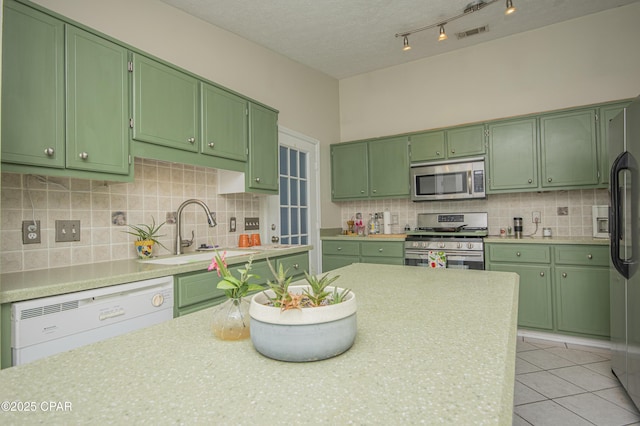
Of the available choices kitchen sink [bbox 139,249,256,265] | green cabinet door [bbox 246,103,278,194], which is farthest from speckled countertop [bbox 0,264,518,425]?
green cabinet door [bbox 246,103,278,194]

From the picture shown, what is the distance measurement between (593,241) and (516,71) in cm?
196

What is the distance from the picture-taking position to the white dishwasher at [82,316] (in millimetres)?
1305

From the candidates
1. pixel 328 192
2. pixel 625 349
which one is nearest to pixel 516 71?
pixel 328 192

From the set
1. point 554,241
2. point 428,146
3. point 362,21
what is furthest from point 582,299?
point 362,21

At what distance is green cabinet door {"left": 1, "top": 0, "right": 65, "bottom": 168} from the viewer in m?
1.50

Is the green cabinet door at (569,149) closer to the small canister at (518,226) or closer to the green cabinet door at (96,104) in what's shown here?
the small canister at (518,226)

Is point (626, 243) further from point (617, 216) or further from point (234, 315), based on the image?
point (234, 315)

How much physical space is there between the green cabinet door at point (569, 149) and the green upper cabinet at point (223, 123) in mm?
2813

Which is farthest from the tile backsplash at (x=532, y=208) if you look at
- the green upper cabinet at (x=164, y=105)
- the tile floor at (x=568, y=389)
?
the green upper cabinet at (x=164, y=105)

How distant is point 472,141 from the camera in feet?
11.8

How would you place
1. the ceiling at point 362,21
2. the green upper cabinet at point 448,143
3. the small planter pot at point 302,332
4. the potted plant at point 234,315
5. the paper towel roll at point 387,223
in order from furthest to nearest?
the paper towel roll at point 387,223
the green upper cabinet at point 448,143
the ceiling at point 362,21
the potted plant at point 234,315
the small planter pot at point 302,332

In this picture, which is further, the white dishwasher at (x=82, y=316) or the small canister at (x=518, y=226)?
the small canister at (x=518, y=226)

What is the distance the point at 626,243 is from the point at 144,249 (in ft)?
9.84

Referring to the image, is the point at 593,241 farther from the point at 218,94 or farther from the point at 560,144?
the point at 218,94
